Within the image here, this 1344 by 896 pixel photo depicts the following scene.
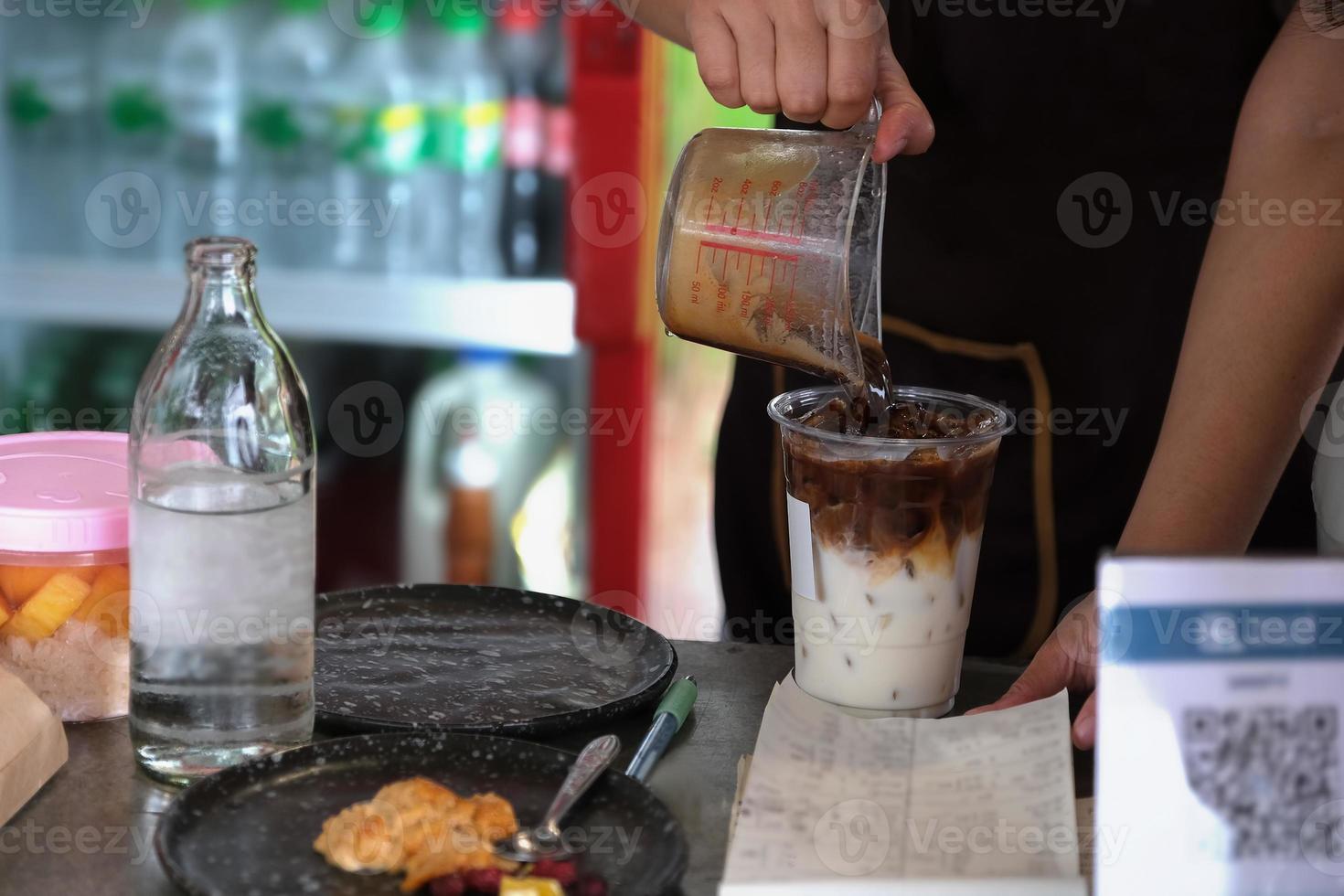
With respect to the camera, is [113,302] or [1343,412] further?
[113,302]

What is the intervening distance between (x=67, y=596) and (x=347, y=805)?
0.29m

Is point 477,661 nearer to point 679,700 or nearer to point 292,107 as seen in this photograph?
point 679,700

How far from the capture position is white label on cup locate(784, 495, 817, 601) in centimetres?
111

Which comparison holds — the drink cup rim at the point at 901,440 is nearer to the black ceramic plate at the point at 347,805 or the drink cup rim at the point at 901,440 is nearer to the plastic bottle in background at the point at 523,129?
the black ceramic plate at the point at 347,805

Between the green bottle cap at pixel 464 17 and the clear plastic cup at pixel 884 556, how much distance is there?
5.12ft

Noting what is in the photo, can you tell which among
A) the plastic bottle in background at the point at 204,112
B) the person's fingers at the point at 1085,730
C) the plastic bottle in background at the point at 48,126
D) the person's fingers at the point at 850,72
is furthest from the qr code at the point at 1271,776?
the plastic bottle in background at the point at 48,126

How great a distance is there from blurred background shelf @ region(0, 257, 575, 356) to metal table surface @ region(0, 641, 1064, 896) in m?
1.27

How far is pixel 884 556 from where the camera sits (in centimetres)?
108

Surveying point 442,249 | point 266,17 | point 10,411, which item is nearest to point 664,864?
point 442,249

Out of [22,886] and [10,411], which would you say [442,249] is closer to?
[10,411]

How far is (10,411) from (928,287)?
199 centimetres

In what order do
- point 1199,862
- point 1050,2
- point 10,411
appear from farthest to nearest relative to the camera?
1. point 10,411
2. point 1050,2
3. point 1199,862

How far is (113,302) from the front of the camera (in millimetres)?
2477

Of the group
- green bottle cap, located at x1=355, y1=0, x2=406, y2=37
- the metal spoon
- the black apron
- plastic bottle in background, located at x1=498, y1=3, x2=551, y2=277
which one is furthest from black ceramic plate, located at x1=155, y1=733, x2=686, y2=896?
green bottle cap, located at x1=355, y1=0, x2=406, y2=37
